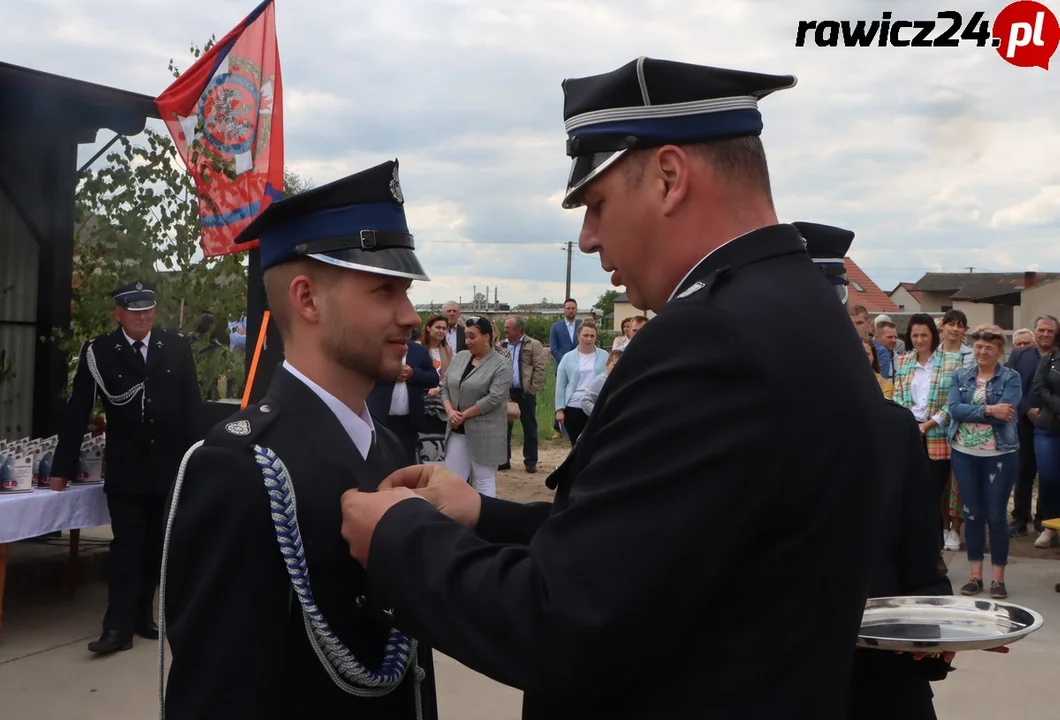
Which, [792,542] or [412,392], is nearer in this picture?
[792,542]

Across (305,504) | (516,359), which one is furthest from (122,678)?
(516,359)

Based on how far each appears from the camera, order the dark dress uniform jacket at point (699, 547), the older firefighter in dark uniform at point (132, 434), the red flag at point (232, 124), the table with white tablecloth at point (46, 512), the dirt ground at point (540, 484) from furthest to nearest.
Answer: the dirt ground at point (540, 484) → the red flag at point (232, 124) → the older firefighter in dark uniform at point (132, 434) → the table with white tablecloth at point (46, 512) → the dark dress uniform jacket at point (699, 547)

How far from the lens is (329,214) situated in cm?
191

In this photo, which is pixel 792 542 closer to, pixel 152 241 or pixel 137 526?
pixel 137 526

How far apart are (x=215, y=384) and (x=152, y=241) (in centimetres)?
111

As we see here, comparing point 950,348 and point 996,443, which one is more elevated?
point 950,348

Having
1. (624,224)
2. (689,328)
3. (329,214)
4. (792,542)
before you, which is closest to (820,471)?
(792,542)

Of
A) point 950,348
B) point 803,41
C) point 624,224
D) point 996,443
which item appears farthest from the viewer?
point 950,348

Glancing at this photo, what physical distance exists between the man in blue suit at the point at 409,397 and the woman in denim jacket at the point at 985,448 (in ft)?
13.5

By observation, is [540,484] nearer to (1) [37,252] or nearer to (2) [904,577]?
(1) [37,252]

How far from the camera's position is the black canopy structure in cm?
740

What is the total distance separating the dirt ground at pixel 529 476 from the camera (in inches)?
423

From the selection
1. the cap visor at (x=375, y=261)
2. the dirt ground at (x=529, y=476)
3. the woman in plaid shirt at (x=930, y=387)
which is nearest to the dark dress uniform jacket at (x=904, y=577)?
the cap visor at (x=375, y=261)

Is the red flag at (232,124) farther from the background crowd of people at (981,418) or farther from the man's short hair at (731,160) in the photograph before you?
the man's short hair at (731,160)
